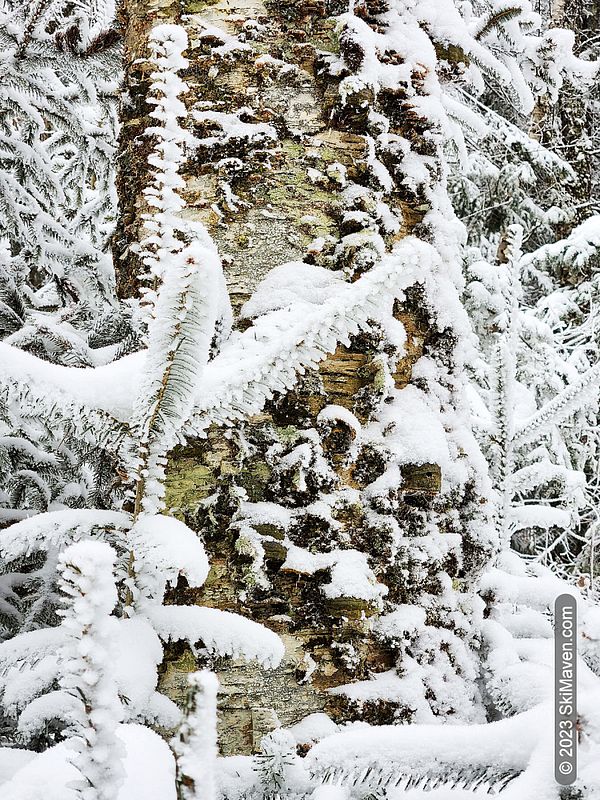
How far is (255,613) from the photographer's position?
1.08 m

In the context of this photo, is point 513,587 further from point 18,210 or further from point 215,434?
point 18,210

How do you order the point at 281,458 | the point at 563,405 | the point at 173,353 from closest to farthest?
the point at 173,353, the point at 281,458, the point at 563,405

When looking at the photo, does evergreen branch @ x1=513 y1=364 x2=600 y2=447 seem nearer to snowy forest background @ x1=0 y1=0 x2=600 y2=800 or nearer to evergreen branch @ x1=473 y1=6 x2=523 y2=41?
snowy forest background @ x1=0 y1=0 x2=600 y2=800

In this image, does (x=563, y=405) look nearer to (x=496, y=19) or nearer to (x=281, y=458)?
(x=281, y=458)

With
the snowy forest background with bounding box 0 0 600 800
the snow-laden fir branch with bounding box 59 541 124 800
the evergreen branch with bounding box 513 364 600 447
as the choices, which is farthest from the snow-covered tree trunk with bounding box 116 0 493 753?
the snow-laden fir branch with bounding box 59 541 124 800

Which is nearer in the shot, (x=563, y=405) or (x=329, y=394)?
(x=329, y=394)

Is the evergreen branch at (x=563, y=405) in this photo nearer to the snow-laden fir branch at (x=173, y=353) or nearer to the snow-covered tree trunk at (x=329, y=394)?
the snow-covered tree trunk at (x=329, y=394)

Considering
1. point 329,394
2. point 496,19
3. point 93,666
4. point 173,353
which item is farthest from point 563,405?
point 93,666

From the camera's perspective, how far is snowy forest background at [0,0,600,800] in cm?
64

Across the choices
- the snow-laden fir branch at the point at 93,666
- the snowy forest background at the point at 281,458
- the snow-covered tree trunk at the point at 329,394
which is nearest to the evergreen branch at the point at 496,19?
the snowy forest background at the point at 281,458

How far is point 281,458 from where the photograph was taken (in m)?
1.13

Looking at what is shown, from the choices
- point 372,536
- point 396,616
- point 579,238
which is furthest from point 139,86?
point 579,238

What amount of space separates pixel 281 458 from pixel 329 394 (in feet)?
0.48

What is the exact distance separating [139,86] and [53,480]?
123cm
